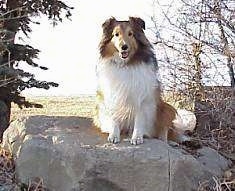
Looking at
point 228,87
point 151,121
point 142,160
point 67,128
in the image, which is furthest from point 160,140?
point 228,87

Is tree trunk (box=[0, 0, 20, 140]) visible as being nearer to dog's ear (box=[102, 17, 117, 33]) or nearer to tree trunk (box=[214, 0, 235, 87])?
dog's ear (box=[102, 17, 117, 33])

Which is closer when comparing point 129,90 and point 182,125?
point 129,90

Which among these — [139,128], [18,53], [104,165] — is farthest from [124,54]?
[18,53]

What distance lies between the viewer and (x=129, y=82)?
212 inches

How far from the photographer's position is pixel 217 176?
5.21 metres

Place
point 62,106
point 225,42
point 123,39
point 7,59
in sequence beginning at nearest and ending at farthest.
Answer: point 123,39 < point 225,42 < point 7,59 < point 62,106

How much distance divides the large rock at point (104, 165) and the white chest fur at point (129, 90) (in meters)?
0.31

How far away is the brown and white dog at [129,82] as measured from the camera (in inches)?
208

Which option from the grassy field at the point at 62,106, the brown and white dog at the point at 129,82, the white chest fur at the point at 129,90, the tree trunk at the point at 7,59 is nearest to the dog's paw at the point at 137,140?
the brown and white dog at the point at 129,82

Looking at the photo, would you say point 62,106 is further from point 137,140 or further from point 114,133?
point 137,140

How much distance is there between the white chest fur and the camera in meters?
5.38

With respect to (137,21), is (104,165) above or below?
below

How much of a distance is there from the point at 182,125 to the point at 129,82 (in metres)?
1.38

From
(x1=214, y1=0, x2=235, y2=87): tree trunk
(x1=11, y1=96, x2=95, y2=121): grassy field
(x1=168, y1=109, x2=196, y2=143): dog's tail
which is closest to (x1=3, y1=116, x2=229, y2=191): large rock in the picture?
(x1=168, y1=109, x2=196, y2=143): dog's tail
